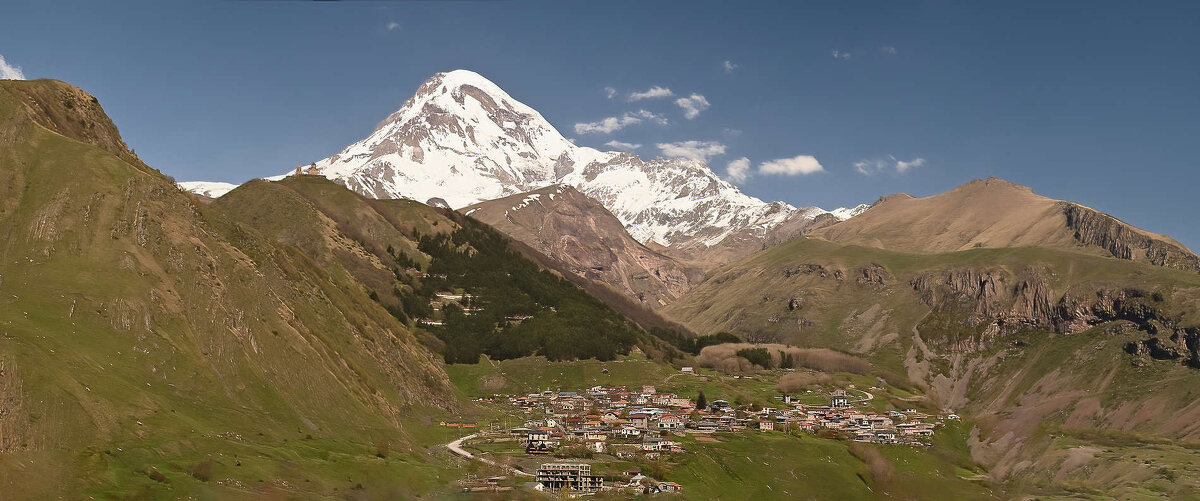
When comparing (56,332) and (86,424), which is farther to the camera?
(56,332)

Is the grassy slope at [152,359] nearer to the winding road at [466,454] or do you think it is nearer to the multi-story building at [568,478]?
the winding road at [466,454]

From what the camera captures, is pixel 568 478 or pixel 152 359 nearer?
pixel 152 359

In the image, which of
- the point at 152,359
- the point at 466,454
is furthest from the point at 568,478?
the point at 152,359

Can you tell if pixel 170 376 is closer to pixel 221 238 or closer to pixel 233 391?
pixel 233 391

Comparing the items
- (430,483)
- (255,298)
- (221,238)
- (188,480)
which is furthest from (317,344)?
(188,480)

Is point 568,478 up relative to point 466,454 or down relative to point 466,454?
down

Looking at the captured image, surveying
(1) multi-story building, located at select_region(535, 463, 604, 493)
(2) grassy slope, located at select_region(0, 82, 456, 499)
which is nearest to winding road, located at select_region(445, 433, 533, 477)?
(1) multi-story building, located at select_region(535, 463, 604, 493)

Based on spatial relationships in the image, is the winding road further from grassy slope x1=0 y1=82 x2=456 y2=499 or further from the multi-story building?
grassy slope x1=0 y1=82 x2=456 y2=499

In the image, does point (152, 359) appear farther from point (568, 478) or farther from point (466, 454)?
point (568, 478)
